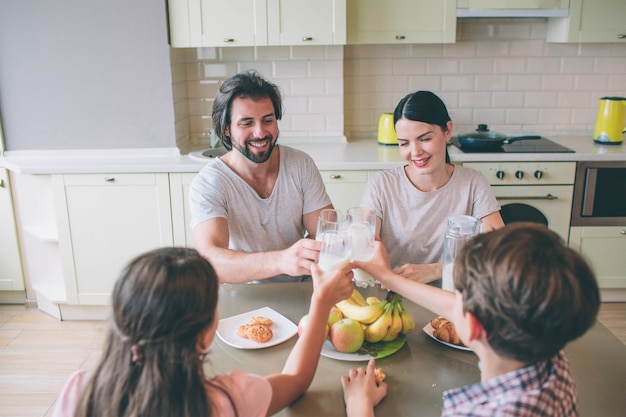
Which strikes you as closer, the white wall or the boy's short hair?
the boy's short hair

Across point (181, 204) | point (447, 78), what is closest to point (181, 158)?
point (181, 204)

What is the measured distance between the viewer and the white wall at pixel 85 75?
3.18m

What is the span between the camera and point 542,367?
1006mm

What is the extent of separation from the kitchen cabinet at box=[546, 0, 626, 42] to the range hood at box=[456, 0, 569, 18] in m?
0.08

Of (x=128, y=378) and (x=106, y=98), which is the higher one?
(x=106, y=98)

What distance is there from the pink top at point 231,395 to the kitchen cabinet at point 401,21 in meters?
2.60

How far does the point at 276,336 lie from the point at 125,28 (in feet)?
7.73

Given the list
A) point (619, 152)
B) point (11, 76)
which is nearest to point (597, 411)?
point (619, 152)

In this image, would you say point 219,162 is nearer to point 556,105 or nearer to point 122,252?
point 122,252

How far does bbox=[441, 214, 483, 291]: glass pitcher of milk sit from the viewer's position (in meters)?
1.52

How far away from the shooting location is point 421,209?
7.07 feet

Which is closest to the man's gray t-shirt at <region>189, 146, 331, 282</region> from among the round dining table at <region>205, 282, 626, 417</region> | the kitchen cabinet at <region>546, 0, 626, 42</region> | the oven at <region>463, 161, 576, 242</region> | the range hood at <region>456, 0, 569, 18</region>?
the round dining table at <region>205, 282, 626, 417</region>

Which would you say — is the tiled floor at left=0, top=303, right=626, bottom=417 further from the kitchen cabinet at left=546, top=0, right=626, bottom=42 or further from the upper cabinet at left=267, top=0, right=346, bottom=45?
the upper cabinet at left=267, top=0, right=346, bottom=45

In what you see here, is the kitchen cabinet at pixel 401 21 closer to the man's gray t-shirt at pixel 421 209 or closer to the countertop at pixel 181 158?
the countertop at pixel 181 158
